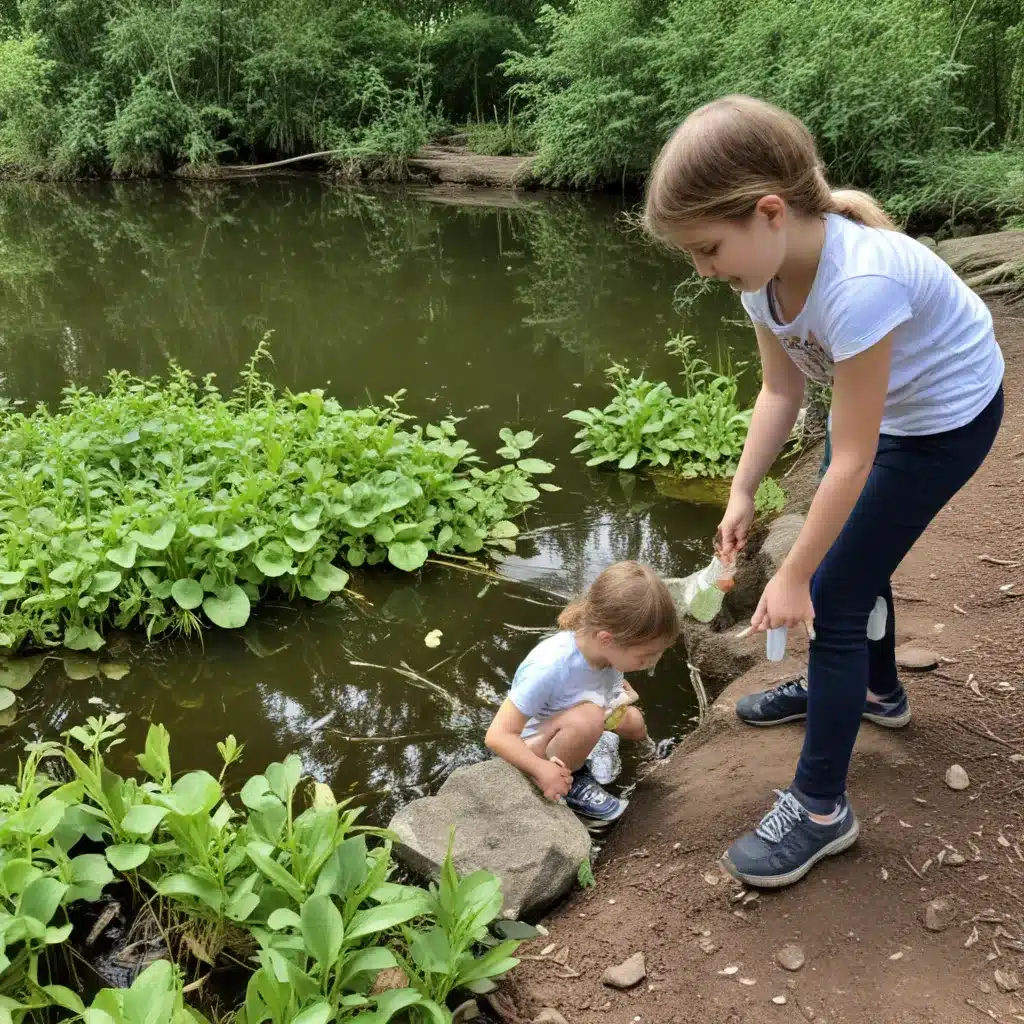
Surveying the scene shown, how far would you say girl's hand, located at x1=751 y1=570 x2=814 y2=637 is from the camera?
1.60m

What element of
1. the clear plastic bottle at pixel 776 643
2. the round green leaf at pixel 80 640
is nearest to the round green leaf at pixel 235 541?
the round green leaf at pixel 80 640

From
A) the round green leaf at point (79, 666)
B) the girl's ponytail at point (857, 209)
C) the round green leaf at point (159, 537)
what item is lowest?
the round green leaf at point (79, 666)

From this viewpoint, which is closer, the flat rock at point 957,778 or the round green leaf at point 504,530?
the flat rock at point 957,778

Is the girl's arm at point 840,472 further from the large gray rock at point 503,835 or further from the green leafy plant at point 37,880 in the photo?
the green leafy plant at point 37,880

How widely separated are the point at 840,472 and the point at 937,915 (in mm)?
948

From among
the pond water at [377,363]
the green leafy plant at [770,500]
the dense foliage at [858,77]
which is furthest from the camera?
the dense foliage at [858,77]

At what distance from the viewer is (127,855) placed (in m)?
1.97

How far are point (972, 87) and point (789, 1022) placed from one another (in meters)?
13.5

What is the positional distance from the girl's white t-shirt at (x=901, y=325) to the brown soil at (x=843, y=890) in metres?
0.93

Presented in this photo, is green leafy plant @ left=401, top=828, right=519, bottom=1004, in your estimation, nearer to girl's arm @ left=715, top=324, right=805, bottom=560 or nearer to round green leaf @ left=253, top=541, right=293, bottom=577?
girl's arm @ left=715, top=324, right=805, bottom=560

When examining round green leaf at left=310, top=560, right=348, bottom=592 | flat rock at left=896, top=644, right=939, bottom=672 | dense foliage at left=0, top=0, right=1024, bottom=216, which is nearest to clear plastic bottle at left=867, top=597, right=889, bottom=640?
flat rock at left=896, top=644, right=939, bottom=672

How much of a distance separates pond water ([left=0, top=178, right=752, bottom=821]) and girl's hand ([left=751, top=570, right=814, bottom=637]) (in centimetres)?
129

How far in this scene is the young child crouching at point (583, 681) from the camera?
214 centimetres

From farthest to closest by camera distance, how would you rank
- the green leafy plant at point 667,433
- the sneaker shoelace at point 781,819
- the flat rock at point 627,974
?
the green leafy plant at point 667,433 < the sneaker shoelace at point 781,819 < the flat rock at point 627,974
